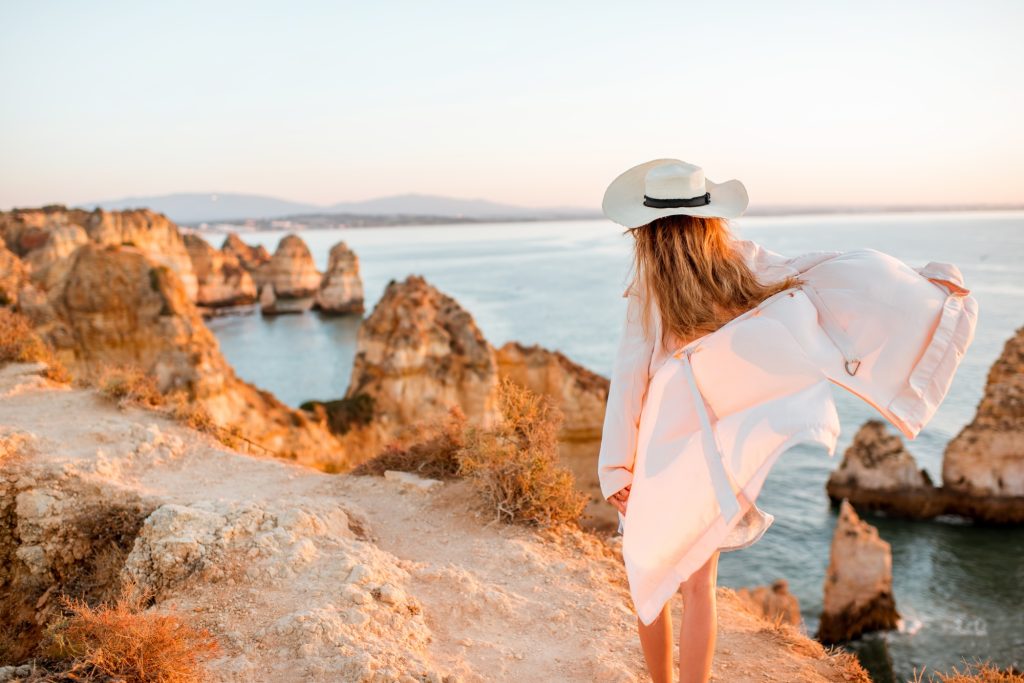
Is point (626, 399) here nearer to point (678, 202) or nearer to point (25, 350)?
point (678, 202)

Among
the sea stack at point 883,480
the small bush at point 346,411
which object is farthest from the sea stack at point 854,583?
the small bush at point 346,411

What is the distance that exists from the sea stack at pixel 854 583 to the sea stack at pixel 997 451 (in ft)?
36.8

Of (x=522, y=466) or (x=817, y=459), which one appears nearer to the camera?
(x=522, y=466)

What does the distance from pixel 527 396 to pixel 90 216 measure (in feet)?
153

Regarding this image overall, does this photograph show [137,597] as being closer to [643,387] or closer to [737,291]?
[643,387]

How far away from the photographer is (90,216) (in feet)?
141

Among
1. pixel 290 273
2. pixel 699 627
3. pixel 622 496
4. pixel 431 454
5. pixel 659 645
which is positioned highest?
pixel 622 496

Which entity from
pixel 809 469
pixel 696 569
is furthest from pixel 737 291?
pixel 809 469

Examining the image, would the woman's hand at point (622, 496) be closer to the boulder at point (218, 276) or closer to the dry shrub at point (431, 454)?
the dry shrub at point (431, 454)

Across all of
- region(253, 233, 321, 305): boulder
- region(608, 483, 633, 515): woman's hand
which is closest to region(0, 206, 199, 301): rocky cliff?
region(253, 233, 321, 305): boulder

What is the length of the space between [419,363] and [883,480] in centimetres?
1920

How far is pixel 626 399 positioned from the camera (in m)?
2.88

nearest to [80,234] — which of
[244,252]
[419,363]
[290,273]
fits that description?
[419,363]

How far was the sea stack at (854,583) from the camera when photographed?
56.2ft
